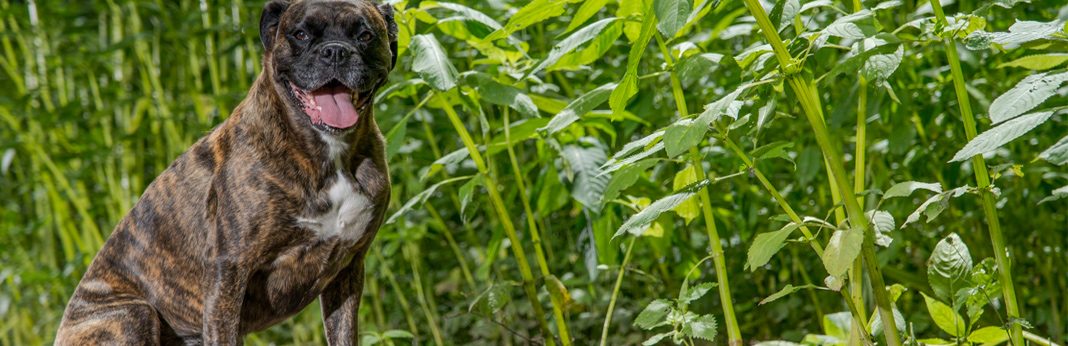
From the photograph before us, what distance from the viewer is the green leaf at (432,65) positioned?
2688 mm

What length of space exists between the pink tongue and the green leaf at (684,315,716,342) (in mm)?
884

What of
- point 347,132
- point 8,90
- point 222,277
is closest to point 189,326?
point 222,277

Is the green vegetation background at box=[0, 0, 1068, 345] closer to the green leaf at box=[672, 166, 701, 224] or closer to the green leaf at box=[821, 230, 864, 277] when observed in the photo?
the green leaf at box=[672, 166, 701, 224]

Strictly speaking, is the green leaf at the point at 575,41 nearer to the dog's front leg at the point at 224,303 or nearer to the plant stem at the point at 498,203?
the plant stem at the point at 498,203

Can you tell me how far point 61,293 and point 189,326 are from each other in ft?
11.9

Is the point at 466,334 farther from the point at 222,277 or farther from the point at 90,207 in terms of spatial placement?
the point at 222,277

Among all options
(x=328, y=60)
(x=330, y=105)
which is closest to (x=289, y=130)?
(x=330, y=105)

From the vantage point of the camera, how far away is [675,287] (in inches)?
179

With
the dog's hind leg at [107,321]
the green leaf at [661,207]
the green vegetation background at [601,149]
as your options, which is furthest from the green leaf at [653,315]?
the dog's hind leg at [107,321]

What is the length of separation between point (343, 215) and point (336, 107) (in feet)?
0.79

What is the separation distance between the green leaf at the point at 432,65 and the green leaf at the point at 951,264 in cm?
113

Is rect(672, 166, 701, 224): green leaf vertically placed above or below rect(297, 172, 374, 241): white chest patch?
below

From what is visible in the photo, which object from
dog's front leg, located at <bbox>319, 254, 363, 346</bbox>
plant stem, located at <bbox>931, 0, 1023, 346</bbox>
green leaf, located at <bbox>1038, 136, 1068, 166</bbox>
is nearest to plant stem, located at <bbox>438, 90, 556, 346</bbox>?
dog's front leg, located at <bbox>319, 254, 363, 346</bbox>

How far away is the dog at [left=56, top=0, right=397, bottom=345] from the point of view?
250 cm
